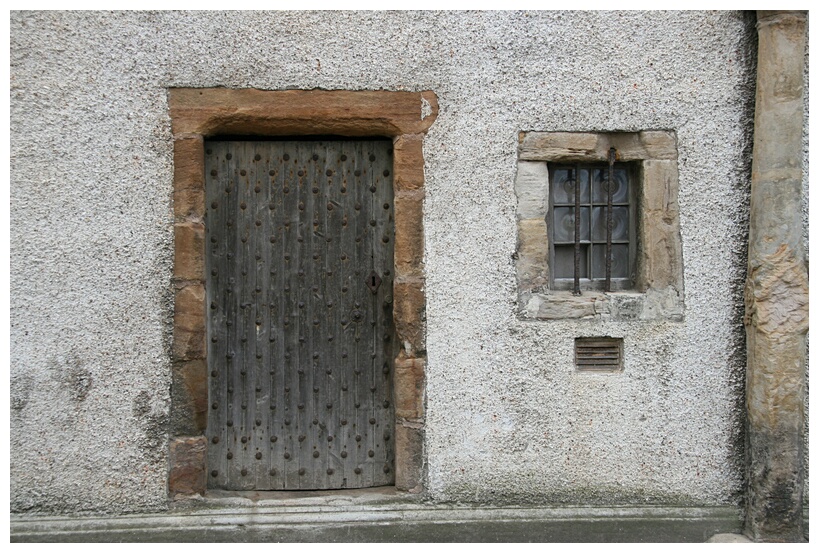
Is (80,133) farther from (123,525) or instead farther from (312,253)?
(123,525)

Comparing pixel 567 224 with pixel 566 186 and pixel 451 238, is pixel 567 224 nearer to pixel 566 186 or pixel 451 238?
pixel 566 186

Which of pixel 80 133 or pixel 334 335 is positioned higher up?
pixel 80 133

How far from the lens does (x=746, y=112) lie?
3279 millimetres

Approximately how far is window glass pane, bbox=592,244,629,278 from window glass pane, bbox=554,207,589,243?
10cm

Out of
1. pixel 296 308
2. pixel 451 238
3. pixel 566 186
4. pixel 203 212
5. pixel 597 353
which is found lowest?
pixel 597 353

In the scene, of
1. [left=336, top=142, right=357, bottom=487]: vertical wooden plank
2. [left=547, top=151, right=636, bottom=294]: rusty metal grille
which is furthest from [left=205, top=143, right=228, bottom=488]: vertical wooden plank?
[left=547, top=151, right=636, bottom=294]: rusty metal grille

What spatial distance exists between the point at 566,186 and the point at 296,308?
153cm

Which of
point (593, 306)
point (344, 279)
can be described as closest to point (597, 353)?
point (593, 306)

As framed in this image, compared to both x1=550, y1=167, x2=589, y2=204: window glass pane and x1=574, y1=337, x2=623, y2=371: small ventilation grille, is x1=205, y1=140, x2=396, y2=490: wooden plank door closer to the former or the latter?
x1=550, y1=167, x2=589, y2=204: window glass pane

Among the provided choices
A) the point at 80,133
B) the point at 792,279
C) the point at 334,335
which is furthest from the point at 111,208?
the point at 792,279

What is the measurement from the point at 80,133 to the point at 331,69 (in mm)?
1245

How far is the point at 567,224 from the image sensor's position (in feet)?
11.2

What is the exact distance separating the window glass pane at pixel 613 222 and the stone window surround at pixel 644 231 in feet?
0.44

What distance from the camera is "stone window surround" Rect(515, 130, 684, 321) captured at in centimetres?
328
